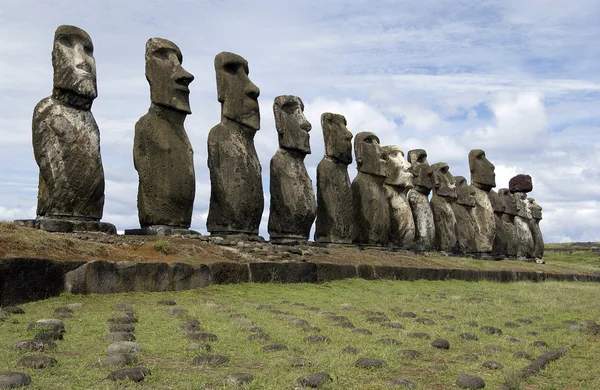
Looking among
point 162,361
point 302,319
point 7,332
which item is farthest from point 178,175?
point 162,361

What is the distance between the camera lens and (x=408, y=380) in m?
4.16

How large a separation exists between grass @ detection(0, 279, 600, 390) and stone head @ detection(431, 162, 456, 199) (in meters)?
11.3

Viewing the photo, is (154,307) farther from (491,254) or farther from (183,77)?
(491,254)

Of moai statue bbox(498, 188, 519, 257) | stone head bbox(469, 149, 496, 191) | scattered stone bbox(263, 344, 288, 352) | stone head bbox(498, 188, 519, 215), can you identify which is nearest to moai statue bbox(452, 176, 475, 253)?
stone head bbox(469, 149, 496, 191)

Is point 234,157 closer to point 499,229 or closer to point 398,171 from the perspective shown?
point 398,171

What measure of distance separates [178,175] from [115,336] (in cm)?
621

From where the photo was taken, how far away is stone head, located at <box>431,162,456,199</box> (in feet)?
67.9

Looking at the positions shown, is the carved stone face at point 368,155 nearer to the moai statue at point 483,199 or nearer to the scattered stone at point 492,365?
the moai statue at point 483,199

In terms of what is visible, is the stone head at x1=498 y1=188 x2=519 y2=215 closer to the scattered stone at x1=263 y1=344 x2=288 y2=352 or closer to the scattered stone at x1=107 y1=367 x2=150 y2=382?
the scattered stone at x1=263 y1=344 x2=288 y2=352

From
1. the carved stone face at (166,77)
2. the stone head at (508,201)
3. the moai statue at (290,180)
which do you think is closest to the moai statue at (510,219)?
the stone head at (508,201)

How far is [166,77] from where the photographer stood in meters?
11.2

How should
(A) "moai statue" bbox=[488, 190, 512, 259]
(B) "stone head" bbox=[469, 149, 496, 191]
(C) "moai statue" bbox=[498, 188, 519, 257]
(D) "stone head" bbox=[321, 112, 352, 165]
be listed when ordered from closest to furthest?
(D) "stone head" bbox=[321, 112, 352, 165]
(B) "stone head" bbox=[469, 149, 496, 191]
(A) "moai statue" bbox=[488, 190, 512, 259]
(C) "moai statue" bbox=[498, 188, 519, 257]

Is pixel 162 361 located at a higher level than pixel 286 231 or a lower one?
lower

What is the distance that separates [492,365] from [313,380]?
1537mm
